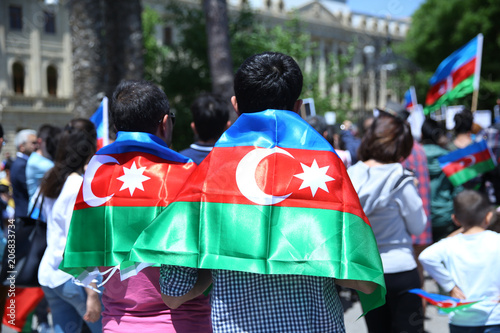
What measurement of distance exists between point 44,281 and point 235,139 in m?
2.22

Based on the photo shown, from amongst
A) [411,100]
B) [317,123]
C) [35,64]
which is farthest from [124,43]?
[35,64]

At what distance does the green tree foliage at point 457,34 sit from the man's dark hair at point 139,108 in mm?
22503

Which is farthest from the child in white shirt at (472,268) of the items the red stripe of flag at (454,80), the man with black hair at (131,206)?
the red stripe of flag at (454,80)

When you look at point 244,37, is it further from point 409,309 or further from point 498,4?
point 498,4

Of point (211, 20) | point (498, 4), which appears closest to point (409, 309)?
point (211, 20)

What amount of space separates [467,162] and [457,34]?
71.2 feet

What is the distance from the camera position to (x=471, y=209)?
3295 millimetres

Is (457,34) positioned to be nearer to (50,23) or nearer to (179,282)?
(50,23)

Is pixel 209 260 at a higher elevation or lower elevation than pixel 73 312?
higher

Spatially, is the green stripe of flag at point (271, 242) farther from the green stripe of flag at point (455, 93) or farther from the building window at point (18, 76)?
Result: the building window at point (18, 76)

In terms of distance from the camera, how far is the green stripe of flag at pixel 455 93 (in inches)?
313

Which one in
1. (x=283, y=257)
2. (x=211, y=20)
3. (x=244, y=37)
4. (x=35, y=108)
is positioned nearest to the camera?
(x=283, y=257)

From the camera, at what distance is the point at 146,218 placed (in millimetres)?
2244

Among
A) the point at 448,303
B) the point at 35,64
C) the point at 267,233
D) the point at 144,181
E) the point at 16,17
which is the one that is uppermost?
the point at 16,17
